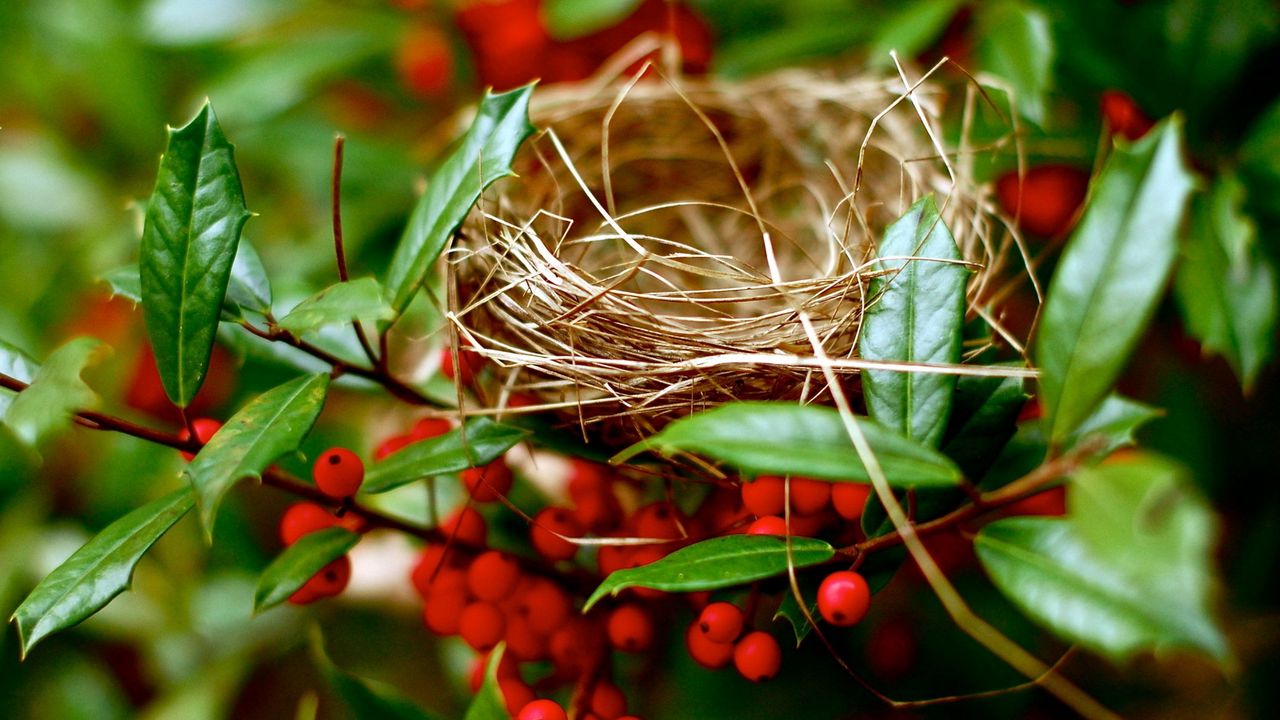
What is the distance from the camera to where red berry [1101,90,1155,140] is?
2.65 feet

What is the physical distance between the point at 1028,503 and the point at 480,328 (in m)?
0.41

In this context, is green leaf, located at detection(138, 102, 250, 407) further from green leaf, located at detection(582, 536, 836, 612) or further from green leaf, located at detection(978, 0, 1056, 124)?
green leaf, located at detection(978, 0, 1056, 124)

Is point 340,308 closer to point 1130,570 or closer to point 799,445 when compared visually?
point 799,445

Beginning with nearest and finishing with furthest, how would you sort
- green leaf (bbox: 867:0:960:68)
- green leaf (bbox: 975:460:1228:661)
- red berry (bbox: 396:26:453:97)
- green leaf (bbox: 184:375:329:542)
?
green leaf (bbox: 975:460:1228:661) < green leaf (bbox: 184:375:329:542) < green leaf (bbox: 867:0:960:68) < red berry (bbox: 396:26:453:97)

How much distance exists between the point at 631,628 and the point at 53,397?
36 cm

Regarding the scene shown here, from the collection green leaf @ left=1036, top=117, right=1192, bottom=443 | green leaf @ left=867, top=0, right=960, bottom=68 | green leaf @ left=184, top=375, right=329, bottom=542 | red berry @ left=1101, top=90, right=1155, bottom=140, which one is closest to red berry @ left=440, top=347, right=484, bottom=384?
green leaf @ left=184, top=375, right=329, bottom=542

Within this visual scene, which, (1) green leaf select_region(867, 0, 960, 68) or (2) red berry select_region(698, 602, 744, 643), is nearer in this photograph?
(2) red berry select_region(698, 602, 744, 643)

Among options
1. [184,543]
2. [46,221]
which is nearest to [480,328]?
[184,543]

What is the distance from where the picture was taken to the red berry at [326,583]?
544 mm

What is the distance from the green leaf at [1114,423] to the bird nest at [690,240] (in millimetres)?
106

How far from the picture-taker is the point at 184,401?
1.59 ft

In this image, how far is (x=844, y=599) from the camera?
0.43 meters

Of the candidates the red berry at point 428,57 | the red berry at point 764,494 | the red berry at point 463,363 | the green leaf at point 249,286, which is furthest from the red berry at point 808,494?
the red berry at point 428,57

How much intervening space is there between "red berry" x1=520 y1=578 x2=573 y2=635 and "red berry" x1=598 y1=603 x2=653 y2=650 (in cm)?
4
